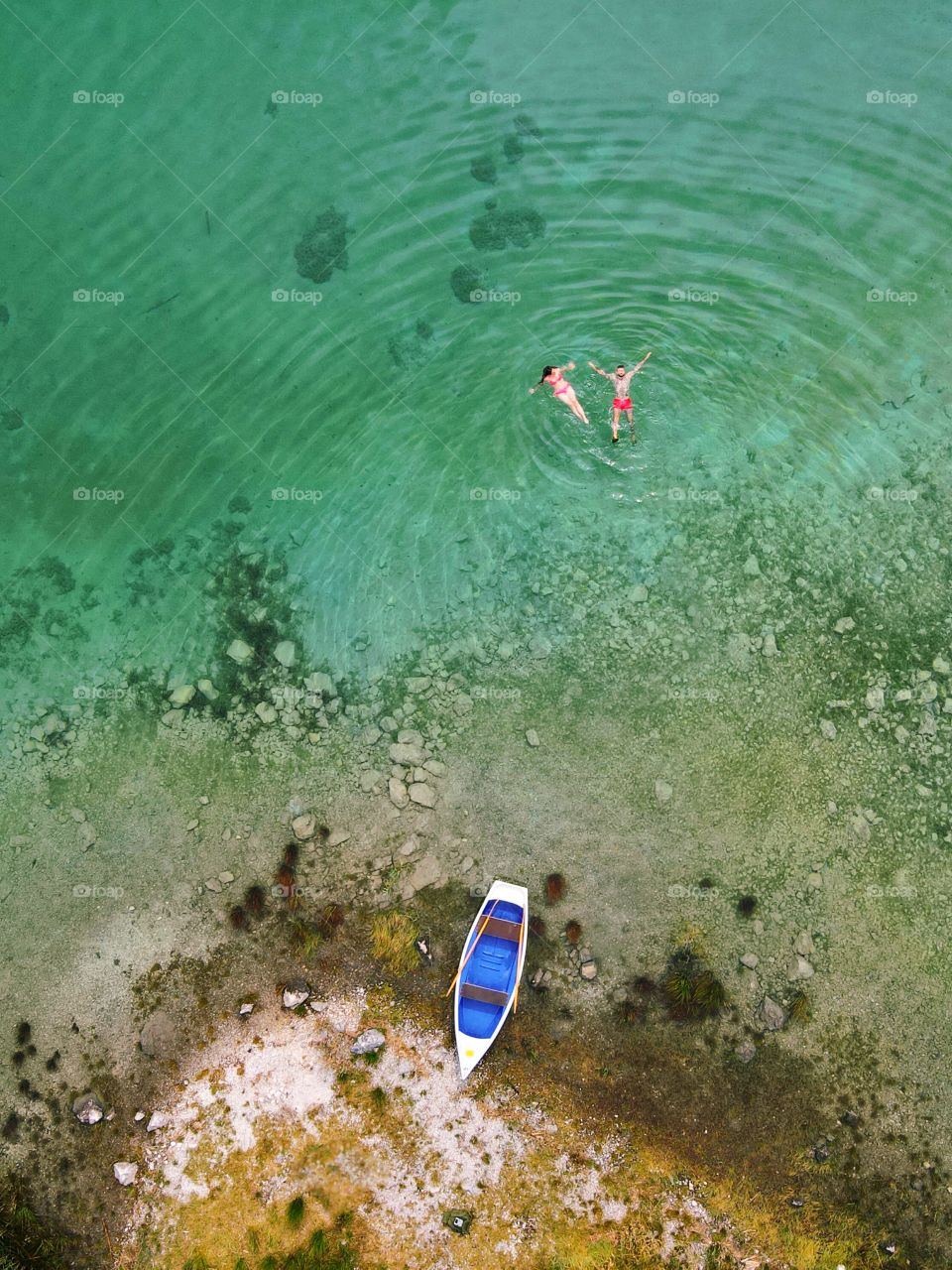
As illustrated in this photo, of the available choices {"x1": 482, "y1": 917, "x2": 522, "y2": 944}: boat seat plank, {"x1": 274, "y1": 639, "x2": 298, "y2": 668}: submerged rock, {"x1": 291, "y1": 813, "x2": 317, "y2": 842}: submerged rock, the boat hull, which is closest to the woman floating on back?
{"x1": 274, "y1": 639, "x2": 298, "y2": 668}: submerged rock

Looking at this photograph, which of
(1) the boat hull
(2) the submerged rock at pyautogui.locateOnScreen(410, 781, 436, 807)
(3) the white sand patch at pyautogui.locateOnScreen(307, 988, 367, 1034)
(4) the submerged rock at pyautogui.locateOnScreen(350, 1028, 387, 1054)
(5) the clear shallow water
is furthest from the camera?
(5) the clear shallow water

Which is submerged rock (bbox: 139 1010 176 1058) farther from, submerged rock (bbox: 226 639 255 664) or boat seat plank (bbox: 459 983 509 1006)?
submerged rock (bbox: 226 639 255 664)

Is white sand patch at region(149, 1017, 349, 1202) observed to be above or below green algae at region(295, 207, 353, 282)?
below

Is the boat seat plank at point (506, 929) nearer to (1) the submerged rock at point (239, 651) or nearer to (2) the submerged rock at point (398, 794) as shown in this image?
(2) the submerged rock at point (398, 794)

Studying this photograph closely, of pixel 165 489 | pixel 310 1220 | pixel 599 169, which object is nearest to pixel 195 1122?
pixel 310 1220

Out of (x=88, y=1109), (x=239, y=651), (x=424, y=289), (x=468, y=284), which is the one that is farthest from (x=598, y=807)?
(x=88, y=1109)

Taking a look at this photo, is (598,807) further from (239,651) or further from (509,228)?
(509,228)
